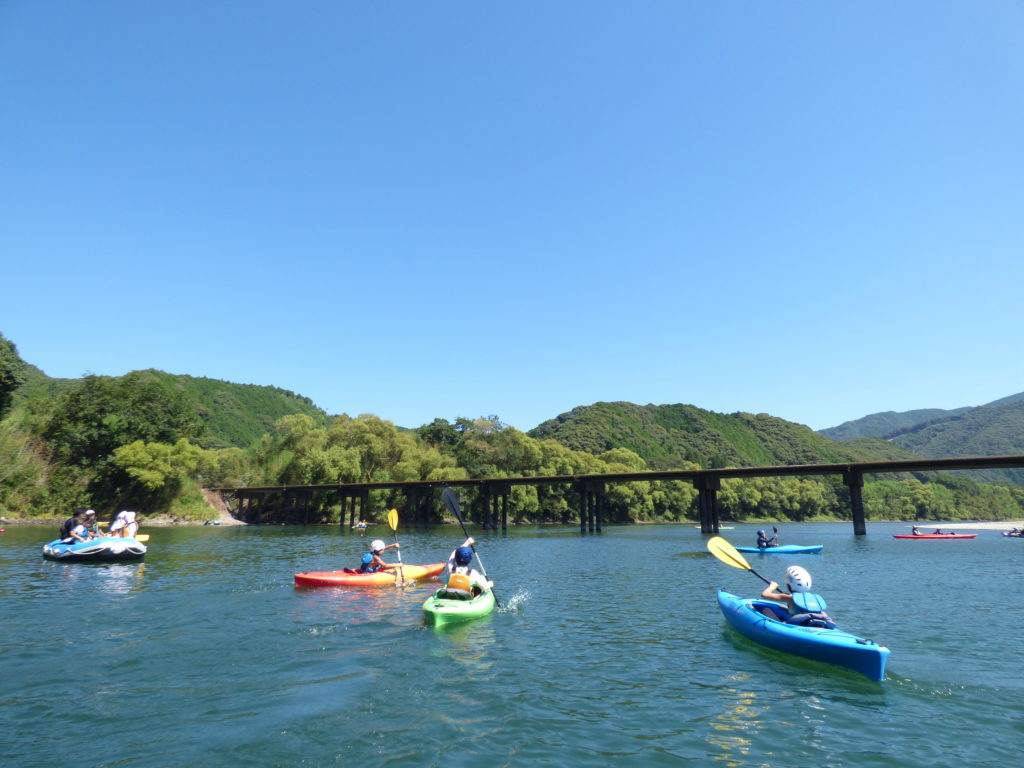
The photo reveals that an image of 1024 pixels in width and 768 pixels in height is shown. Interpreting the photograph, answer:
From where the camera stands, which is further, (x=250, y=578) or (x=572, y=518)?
(x=572, y=518)

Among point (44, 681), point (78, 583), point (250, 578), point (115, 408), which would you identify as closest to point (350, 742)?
point (44, 681)

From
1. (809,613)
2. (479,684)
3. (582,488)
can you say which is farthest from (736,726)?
(582,488)

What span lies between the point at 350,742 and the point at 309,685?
98.6 inches

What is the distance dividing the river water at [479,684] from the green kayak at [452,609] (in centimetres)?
28

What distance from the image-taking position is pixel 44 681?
9070mm

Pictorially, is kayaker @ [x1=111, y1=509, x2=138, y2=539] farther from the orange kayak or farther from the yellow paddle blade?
the yellow paddle blade

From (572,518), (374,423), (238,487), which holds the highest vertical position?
(374,423)

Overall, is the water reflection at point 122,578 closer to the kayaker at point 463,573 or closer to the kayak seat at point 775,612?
the kayaker at point 463,573

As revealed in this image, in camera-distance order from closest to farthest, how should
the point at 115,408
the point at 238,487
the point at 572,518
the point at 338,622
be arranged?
the point at 338,622 < the point at 115,408 < the point at 238,487 < the point at 572,518

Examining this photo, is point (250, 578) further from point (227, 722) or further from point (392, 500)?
point (392, 500)

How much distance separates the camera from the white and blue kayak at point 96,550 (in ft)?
82.4

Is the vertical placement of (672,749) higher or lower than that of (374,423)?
lower

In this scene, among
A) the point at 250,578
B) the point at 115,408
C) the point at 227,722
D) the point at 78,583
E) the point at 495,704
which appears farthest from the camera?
the point at 115,408

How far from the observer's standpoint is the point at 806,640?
10328mm
